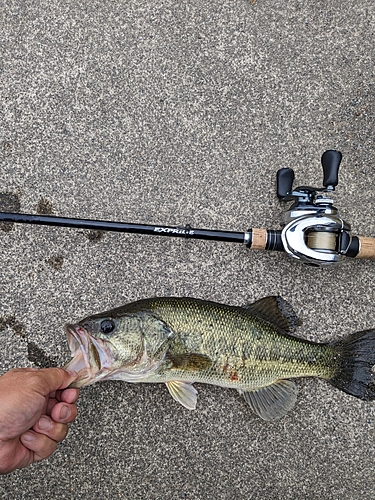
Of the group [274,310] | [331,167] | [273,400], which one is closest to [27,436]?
[273,400]

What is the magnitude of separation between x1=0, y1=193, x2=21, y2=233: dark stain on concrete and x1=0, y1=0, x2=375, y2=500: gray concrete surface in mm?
13

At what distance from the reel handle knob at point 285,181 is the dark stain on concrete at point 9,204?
1699mm

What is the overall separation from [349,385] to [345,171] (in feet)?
4.55

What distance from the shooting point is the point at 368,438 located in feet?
9.04

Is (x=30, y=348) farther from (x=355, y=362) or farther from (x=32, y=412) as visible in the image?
(x=355, y=362)

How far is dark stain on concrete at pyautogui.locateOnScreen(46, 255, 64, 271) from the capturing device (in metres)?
2.76

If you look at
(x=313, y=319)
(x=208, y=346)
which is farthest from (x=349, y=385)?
(x=208, y=346)

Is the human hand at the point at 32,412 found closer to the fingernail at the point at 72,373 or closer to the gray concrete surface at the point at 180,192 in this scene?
the fingernail at the point at 72,373

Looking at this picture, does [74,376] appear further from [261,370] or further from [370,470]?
[370,470]

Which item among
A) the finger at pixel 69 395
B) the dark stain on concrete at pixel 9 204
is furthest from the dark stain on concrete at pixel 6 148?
the finger at pixel 69 395

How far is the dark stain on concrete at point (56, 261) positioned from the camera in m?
2.76

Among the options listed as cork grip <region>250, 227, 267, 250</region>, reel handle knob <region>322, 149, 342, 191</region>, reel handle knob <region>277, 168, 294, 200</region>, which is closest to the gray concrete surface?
reel handle knob <region>277, 168, 294, 200</region>

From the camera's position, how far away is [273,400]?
2.56 meters

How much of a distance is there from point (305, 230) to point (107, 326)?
48.3 inches
